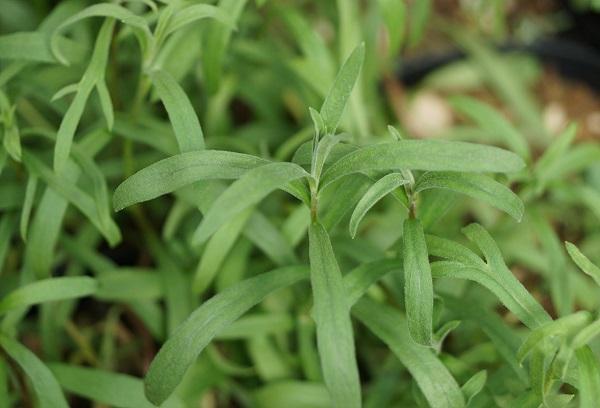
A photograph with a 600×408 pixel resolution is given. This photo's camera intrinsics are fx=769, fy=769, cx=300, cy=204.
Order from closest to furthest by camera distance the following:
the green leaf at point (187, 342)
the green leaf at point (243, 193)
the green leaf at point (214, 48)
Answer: the green leaf at point (243, 193) → the green leaf at point (187, 342) → the green leaf at point (214, 48)

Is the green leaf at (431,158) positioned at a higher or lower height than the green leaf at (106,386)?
higher

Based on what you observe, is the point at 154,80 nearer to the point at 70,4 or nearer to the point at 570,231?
the point at 70,4

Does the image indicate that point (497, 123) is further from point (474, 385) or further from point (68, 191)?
point (68, 191)

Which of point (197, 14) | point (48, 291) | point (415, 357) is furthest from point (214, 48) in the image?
point (415, 357)

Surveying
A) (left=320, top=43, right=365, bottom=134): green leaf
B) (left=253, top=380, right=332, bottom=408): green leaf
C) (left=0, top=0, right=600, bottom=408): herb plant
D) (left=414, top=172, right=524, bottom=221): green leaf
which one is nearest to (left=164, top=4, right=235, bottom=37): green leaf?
(left=0, top=0, right=600, bottom=408): herb plant

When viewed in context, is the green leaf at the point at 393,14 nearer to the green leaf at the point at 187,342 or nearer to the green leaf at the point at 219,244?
the green leaf at the point at 219,244

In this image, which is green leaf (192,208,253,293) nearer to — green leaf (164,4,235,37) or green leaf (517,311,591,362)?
green leaf (164,4,235,37)

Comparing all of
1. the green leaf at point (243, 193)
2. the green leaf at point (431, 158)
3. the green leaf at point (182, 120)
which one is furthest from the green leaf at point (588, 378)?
the green leaf at point (182, 120)
